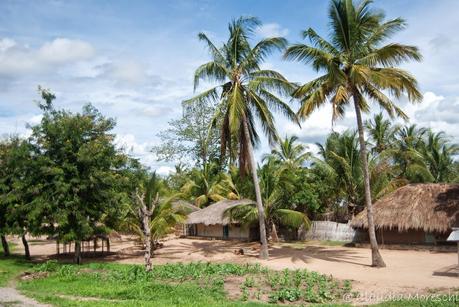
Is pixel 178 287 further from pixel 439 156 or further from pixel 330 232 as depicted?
pixel 439 156

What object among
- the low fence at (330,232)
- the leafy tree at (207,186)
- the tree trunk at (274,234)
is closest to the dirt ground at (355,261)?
the low fence at (330,232)

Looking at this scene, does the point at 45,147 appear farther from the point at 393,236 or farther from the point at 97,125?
the point at 393,236

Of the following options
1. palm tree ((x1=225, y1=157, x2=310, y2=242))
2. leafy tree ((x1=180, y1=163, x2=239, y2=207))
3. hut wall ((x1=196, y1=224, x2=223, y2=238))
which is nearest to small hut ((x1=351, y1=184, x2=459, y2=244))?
palm tree ((x1=225, y1=157, x2=310, y2=242))

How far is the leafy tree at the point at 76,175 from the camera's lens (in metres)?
18.7

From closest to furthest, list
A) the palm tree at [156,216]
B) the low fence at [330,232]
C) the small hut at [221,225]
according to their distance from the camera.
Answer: the palm tree at [156,216]
the low fence at [330,232]
the small hut at [221,225]

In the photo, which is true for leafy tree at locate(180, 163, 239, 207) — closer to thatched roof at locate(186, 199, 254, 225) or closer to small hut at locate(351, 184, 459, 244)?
thatched roof at locate(186, 199, 254, 225)

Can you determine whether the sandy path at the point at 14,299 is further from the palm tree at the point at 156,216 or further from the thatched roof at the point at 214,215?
the thatched roof at the point at 214,215

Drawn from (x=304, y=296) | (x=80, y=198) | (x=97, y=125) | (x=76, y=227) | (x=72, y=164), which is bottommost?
(x=304, y=296)

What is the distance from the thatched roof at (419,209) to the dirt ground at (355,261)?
1313 millimetres

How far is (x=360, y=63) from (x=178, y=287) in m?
10.4

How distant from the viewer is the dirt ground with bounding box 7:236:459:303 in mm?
13031

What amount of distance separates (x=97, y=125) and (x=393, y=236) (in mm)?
15845

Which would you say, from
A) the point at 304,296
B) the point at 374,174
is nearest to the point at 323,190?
the point at 374,174

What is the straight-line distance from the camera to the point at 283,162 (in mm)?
34062
